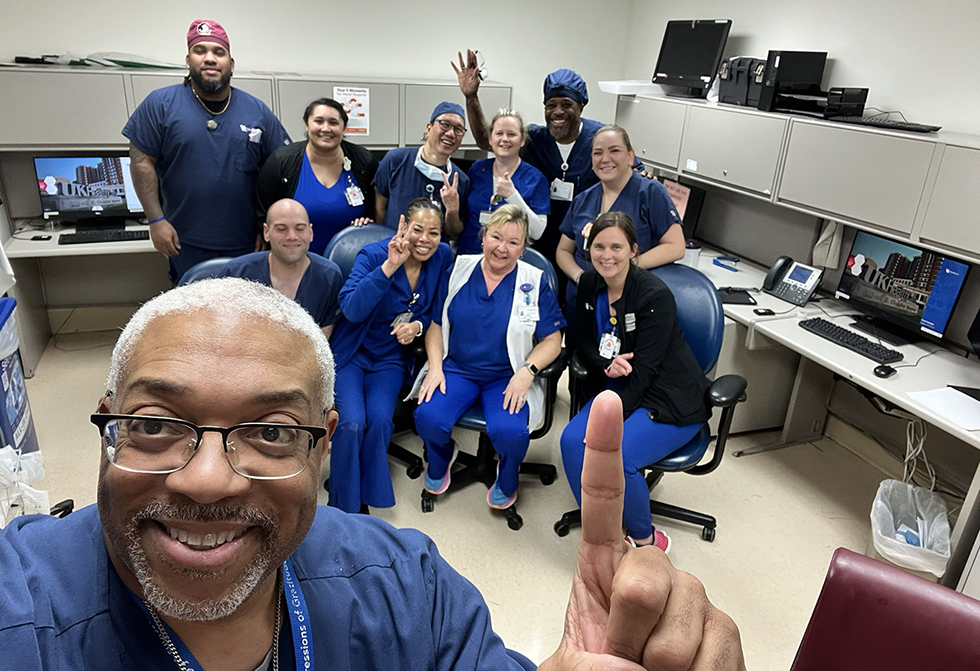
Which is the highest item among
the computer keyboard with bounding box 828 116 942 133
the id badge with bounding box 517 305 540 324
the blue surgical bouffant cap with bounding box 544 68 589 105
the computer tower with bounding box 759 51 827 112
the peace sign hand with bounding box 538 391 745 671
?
the computer tower with bounding box 759 51 827 112

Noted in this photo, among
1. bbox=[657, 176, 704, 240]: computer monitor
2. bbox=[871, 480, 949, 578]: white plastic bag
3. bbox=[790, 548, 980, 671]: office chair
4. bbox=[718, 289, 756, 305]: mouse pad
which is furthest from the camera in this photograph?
bbox=[657, 176, 704, 240]: computer monitor

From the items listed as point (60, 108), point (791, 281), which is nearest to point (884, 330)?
point (791, 281)

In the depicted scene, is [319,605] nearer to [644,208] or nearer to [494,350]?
[494,350]

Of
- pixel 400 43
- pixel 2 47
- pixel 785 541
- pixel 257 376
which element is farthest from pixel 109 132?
pixel 785 541

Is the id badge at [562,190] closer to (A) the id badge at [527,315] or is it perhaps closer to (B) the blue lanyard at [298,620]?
(A) the id badge at [527,315]

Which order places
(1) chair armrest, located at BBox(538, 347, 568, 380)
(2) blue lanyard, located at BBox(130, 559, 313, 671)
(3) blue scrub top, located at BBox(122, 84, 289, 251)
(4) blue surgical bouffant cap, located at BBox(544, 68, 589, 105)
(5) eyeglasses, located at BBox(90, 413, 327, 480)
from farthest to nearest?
(4) blue surgical bouffant cap, located at BBox(544, 68, 589, 105) → (3) blue scrub top, located at BBox(122, 84, 289, 251) → (1) chair armrest, located at BBox(538, 347, 568, 380) → (2) blue lanyard, located at BBox(130, 559, 313, 671) → (5) eyeglasses, located at BBox(90, 413, 327, 480)

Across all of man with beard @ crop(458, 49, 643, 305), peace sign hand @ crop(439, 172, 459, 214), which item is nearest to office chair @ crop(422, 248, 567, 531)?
peace sign hand @ crop(439, 172, 459, 214)

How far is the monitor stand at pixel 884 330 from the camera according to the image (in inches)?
115

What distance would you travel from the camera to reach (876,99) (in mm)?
3148

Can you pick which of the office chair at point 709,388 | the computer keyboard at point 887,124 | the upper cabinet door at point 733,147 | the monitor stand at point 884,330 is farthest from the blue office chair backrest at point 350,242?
the monitor stand at point 884,330

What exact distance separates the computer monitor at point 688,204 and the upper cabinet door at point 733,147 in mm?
244

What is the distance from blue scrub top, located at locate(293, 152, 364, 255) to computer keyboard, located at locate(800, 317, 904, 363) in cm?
215

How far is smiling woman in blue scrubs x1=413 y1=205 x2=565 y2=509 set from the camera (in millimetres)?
2615

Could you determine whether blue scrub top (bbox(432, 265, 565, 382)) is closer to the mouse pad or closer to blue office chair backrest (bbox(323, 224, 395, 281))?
blue office chair backrest (bbox(323, 224, 395, 281))
